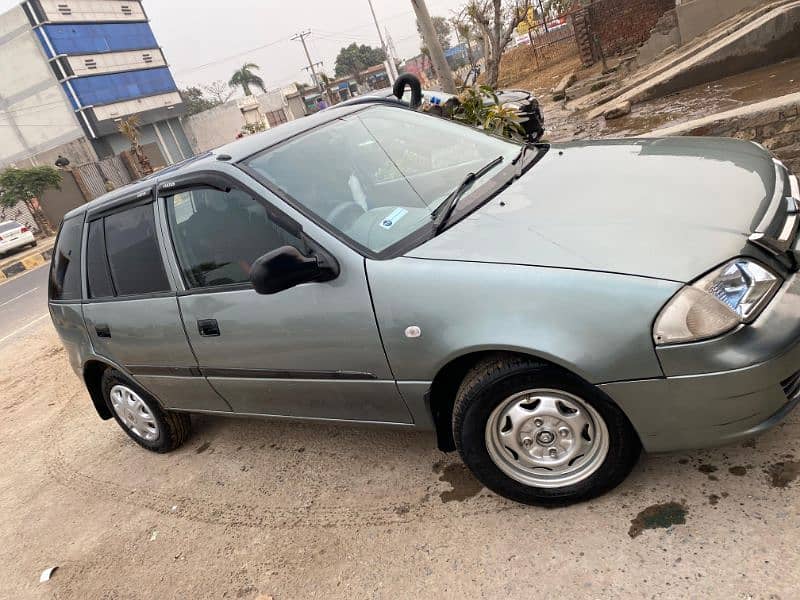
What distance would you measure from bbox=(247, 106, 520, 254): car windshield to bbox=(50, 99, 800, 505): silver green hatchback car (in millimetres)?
13

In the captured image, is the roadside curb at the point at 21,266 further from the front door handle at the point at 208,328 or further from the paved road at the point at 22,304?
the front door handle at the point at 208,328

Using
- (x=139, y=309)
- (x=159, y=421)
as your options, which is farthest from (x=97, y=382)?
(x=139, y=309)

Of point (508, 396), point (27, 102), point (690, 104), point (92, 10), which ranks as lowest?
point (690, 104)

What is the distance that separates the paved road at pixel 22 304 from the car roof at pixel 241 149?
6688mm

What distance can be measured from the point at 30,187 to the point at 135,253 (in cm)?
2803

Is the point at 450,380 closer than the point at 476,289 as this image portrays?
No

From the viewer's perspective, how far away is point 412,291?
2295mm

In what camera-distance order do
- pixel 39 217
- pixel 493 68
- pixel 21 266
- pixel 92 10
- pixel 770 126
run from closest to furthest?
pixel 770 126, pixel 493 68, pixel 21 266, pixel 39 217, pixel 92 10

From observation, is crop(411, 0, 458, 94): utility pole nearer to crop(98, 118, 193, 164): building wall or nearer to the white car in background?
the white car in background

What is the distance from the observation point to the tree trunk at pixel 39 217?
26.9 m

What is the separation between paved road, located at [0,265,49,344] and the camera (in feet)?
30.4

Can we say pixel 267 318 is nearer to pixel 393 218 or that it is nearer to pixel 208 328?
pixel 208 328

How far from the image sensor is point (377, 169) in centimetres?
294

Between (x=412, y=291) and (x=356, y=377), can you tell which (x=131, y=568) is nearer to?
(x=356, y=377)
